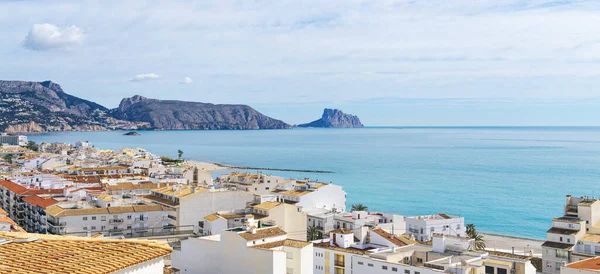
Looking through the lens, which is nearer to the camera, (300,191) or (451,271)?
(451,271)

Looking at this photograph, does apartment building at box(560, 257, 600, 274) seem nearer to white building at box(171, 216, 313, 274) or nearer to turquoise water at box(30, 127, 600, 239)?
white building at box(171, 216, 313, 274)

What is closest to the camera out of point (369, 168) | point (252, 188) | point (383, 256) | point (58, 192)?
point (383, 256)

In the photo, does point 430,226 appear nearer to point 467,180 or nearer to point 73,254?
point 73,254

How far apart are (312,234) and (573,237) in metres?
15.8

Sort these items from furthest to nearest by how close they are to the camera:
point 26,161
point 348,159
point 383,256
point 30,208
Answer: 1. point 348,159
2. point 26,161
3. point 30,208
4. point 383,256

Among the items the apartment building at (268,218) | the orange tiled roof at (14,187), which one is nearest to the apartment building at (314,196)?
the apartment building at (268,218)

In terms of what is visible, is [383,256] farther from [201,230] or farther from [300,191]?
[300,191]

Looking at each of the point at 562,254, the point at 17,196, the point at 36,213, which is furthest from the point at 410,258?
the point at 17,196

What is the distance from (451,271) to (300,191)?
1049 inches

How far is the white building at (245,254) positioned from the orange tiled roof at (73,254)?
573 inches

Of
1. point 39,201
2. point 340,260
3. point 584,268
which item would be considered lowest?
point 340,260

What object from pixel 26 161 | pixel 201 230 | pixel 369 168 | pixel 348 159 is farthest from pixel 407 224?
pixel 348 159

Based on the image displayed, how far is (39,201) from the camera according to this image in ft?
131

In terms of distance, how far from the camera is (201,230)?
36594mm
